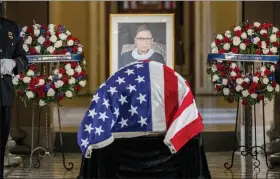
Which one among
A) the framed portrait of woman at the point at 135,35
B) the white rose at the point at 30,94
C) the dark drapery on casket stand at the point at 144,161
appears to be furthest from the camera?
the white rose at the point at 30,94

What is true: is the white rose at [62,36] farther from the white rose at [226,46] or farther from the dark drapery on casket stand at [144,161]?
the dark drapery on casket stand at [144,161]

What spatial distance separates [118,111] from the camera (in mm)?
5430

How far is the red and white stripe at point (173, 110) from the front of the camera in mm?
5398

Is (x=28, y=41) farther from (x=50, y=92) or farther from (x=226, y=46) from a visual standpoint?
(x=226, y=46)

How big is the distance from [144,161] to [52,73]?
219cm

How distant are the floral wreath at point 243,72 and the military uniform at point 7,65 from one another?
109 inches

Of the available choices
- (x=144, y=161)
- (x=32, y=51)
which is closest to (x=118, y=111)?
(x=144, y=161)

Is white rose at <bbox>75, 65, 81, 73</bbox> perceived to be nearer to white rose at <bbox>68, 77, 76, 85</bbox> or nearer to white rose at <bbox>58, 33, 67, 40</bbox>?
white rose at <bbox>68, 77, 76, 85</bbox>

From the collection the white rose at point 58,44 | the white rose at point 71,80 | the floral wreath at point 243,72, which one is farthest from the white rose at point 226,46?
the white rose at point 58,44

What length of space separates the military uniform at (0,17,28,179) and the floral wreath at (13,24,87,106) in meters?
1.77

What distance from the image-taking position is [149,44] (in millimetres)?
6684

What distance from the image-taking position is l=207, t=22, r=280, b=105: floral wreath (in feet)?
24.3

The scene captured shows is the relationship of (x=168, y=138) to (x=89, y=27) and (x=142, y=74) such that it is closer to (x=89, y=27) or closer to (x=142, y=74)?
(x=142, y=74)

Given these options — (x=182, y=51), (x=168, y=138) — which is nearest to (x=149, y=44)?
(x=168, y=138)
